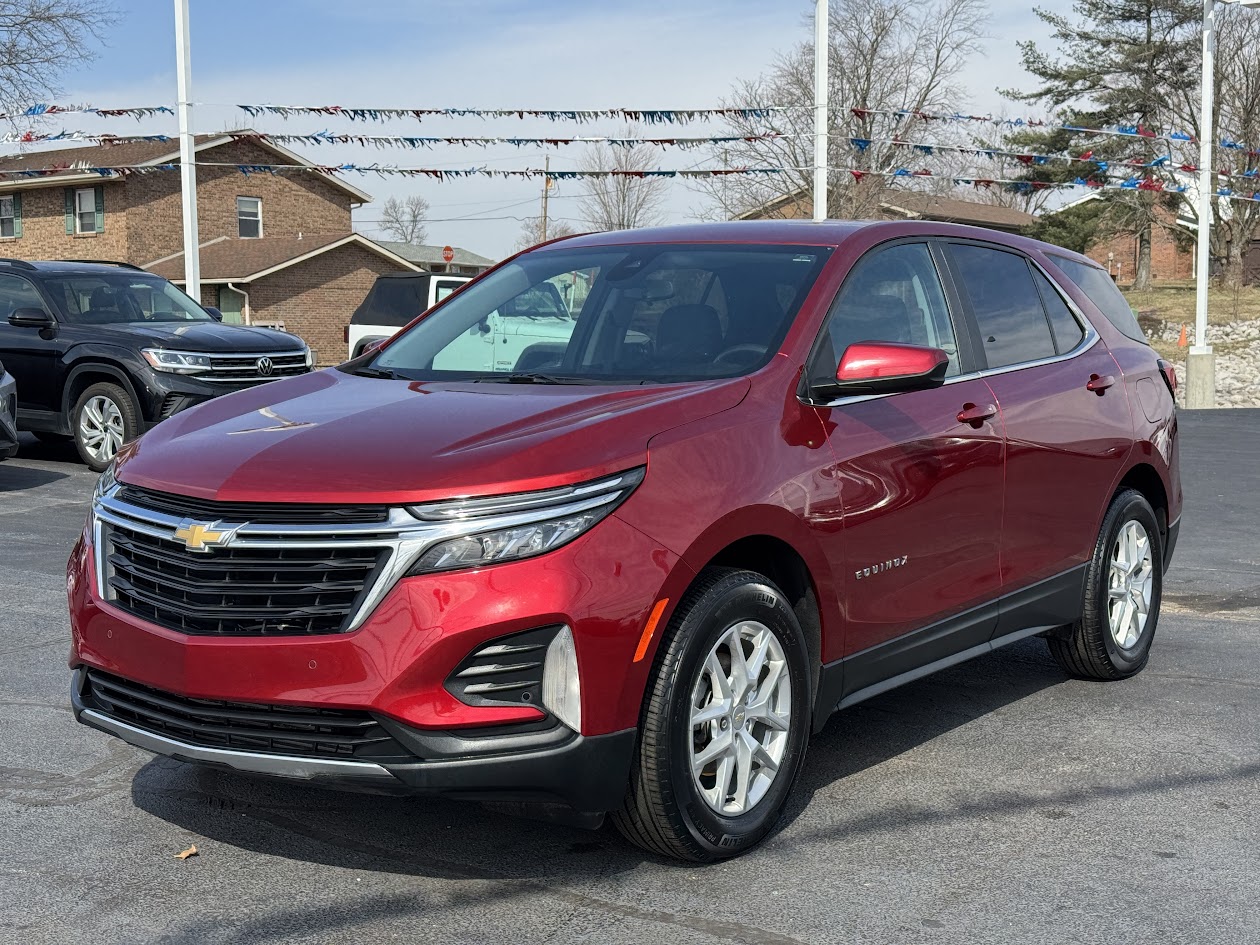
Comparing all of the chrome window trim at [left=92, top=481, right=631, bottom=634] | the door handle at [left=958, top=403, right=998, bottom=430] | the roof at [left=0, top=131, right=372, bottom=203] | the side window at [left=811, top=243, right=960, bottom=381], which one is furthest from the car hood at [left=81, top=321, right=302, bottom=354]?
the roof at [left=0, top=131, right=372, bottom=203]

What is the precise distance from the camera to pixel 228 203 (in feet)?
153

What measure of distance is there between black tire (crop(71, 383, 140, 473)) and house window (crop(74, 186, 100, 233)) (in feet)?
109

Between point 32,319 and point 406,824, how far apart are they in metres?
10.4

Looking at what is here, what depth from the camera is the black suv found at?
507 inches

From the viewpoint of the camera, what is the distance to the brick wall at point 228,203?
143 ft

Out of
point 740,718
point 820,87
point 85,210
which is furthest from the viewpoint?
point 85,210

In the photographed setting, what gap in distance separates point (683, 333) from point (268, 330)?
1005 cm

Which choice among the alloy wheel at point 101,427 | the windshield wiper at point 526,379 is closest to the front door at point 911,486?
the windshield wiper at point 526,379

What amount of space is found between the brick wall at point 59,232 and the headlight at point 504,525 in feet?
139

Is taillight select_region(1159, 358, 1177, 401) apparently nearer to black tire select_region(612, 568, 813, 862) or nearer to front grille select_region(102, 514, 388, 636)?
black tire select_region(612, 568, 813, 862)

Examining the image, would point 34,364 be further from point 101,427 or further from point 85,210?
point 85,210

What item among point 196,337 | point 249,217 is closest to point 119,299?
point 196,337

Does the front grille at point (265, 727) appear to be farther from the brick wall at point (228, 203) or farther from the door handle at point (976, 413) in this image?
the brick wall at point (228, 203)

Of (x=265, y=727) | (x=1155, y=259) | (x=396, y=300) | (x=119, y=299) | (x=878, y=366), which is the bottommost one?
(x=265, y=727)
